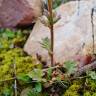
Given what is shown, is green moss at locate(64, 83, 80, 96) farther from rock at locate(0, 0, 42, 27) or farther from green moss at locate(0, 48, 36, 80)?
rock at locate(0, 0, 42, 27)

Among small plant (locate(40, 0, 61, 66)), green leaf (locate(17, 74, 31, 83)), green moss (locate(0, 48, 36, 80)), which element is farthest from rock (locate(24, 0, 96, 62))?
green leaf (locate(17, 74, 31, 83))

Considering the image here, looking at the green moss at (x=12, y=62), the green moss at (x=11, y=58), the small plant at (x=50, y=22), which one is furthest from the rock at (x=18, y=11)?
the small plant at (x=50, y=22)

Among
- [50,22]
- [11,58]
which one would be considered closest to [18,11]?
[11,58]

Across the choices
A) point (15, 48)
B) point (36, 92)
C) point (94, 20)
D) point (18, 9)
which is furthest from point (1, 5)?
point (36, 92)

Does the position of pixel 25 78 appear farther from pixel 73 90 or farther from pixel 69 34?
pixel 69 34

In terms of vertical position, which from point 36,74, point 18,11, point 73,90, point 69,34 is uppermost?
point 18,11

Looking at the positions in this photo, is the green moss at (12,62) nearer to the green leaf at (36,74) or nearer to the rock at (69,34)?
the rock at (69,34)
